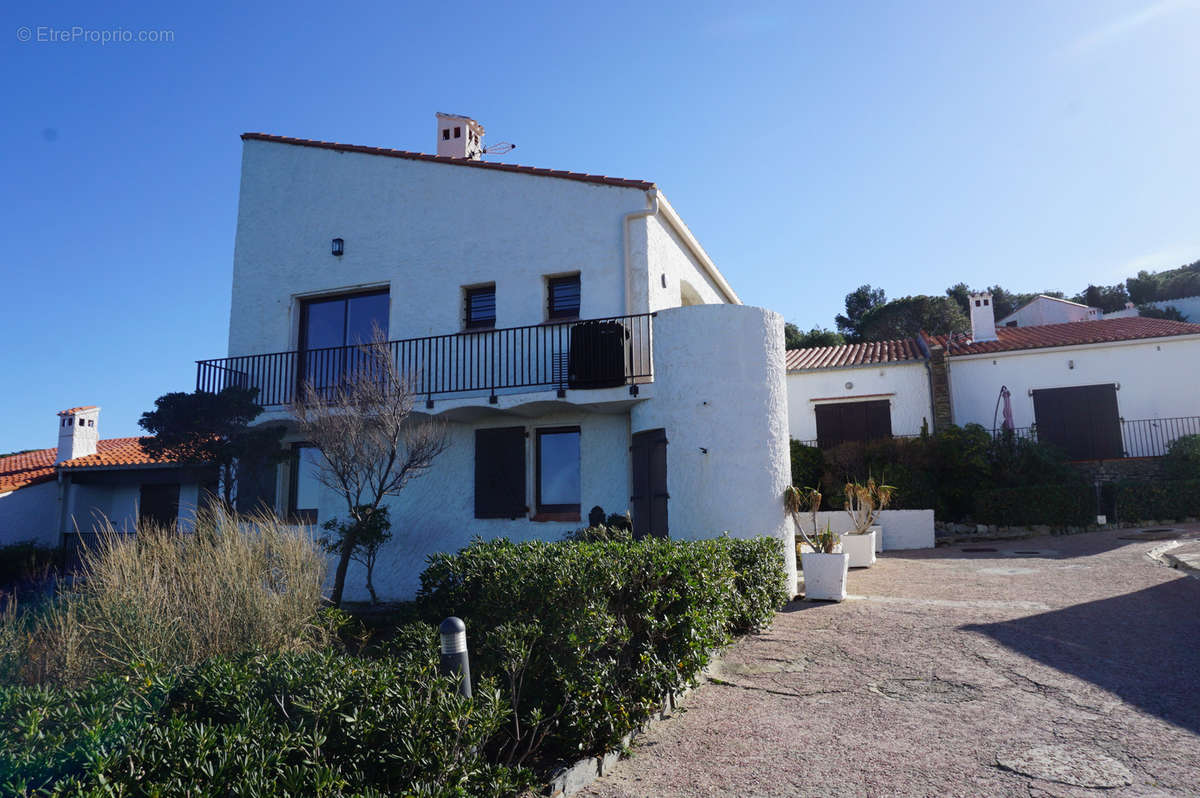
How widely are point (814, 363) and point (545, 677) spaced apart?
19.7m

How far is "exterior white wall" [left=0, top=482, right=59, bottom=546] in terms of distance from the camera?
64.4 ft

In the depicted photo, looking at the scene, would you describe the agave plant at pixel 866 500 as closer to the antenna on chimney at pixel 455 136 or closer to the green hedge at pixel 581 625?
the green hedge at pixel 581 625

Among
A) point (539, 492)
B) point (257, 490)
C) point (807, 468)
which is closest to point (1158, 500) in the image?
point (807, 468)

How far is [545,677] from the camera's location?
15.5ft

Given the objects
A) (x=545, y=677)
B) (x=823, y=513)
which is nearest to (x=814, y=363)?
(x=823, y=513)

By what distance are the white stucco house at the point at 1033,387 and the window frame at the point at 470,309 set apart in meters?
12.7

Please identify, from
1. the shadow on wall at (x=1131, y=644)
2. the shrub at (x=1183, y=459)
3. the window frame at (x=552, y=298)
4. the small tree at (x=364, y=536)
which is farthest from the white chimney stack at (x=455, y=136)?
the shrub at (x=1183, y=459)

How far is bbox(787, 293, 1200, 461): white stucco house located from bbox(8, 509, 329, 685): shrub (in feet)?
58.6

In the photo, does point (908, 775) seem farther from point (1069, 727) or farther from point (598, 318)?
point (598, 318)

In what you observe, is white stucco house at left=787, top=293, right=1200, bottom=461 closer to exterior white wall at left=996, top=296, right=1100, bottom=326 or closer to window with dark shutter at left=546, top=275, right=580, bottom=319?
exterior white wall at left=996, top=296, right=1100, bottom=326

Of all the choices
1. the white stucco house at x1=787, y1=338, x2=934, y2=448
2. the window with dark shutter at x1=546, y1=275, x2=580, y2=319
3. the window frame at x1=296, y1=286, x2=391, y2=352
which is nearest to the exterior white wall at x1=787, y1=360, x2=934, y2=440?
the white stucco house at x1=787, y1=338, x2=934, y2=448

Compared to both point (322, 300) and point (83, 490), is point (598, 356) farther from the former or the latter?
point (83, 490)

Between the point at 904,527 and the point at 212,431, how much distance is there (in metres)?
14.3

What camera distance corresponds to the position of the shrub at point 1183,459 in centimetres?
1695
